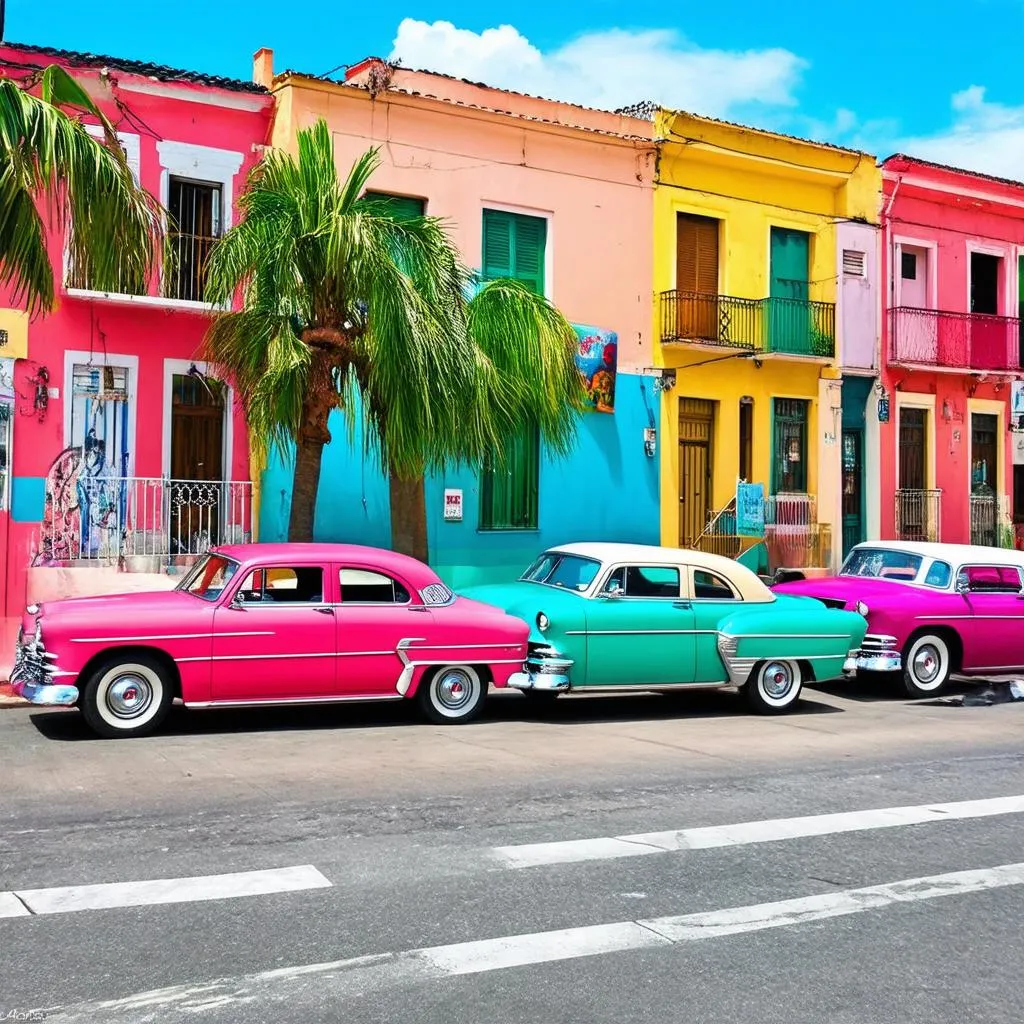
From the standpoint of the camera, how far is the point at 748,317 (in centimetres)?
2223

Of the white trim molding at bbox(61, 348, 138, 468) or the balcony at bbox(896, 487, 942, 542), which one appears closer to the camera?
the white trim molding at bbox(61, 348, 138, 468)

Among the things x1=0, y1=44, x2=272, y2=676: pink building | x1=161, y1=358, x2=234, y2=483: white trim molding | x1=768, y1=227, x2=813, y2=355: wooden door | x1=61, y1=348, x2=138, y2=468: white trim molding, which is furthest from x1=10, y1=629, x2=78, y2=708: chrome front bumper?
x1=768, y1=227, x2=813, y2=355: wooden door

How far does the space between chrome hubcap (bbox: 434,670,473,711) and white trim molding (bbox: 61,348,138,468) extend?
7.51 metres

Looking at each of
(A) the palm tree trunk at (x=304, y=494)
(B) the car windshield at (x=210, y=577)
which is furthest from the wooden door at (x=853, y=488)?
(B) the car windshield at (x=210, y=577)

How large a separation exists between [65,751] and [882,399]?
18.4 m

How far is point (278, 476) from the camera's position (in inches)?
694

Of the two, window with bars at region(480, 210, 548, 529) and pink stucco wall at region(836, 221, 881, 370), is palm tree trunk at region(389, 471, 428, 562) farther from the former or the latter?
pink stucco wall at region(836, 221, 881, 370)

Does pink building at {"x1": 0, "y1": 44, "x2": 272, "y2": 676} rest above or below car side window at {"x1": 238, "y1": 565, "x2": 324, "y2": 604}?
above

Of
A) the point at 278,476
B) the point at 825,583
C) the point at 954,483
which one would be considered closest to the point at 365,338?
the point at 278,476

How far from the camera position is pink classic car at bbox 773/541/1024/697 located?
13883 mm

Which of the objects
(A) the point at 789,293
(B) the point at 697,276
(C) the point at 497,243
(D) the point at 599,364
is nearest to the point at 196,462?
(C) the point at 497,243

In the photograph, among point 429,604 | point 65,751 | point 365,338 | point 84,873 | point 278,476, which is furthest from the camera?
point 278,476

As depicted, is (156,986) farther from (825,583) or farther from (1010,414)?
(1010,414)

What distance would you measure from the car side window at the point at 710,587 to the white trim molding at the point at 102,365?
27.3 feet
